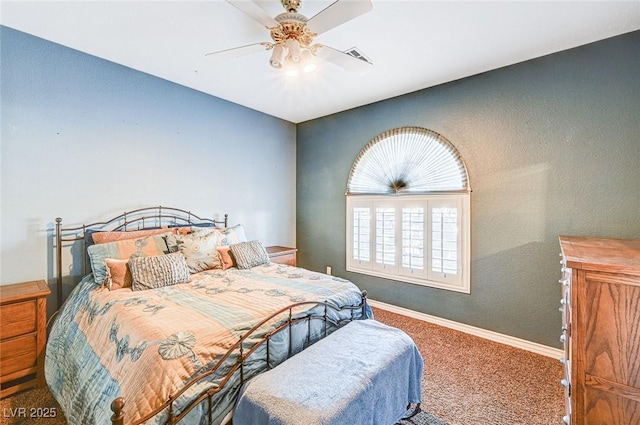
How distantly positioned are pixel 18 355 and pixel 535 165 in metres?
4.55

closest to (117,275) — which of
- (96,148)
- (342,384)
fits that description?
(96,148)

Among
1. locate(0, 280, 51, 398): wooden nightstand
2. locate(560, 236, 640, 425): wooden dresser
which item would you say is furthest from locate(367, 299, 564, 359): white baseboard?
locate(0, 280, 51, 398): wooden nightstand

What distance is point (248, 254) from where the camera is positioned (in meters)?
2.86

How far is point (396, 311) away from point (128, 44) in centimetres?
401

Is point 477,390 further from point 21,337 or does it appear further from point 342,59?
point 21,337

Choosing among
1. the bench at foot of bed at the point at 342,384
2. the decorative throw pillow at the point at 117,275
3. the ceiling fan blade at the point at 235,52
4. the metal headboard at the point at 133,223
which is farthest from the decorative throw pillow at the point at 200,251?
the ceiling fan blade at the point at 235,52

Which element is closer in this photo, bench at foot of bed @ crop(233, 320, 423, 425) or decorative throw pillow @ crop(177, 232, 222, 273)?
bench at foot of bed @ crop(233, 320, 423, 425)

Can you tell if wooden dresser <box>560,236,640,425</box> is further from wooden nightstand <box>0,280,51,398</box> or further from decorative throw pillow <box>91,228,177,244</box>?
wooden nightstand <box>0,280,51,398</box>

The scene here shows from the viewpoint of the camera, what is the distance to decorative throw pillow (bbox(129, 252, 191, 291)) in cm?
216

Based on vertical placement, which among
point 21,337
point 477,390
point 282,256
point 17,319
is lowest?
point 477,390

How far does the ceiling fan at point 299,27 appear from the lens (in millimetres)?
1586

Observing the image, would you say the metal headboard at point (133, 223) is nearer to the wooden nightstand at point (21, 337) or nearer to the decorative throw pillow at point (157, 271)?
the wooden nightstand at point (21, 337)

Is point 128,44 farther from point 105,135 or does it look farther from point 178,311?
point 178,311

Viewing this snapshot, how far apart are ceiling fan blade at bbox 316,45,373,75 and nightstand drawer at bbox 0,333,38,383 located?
3.00 meters
